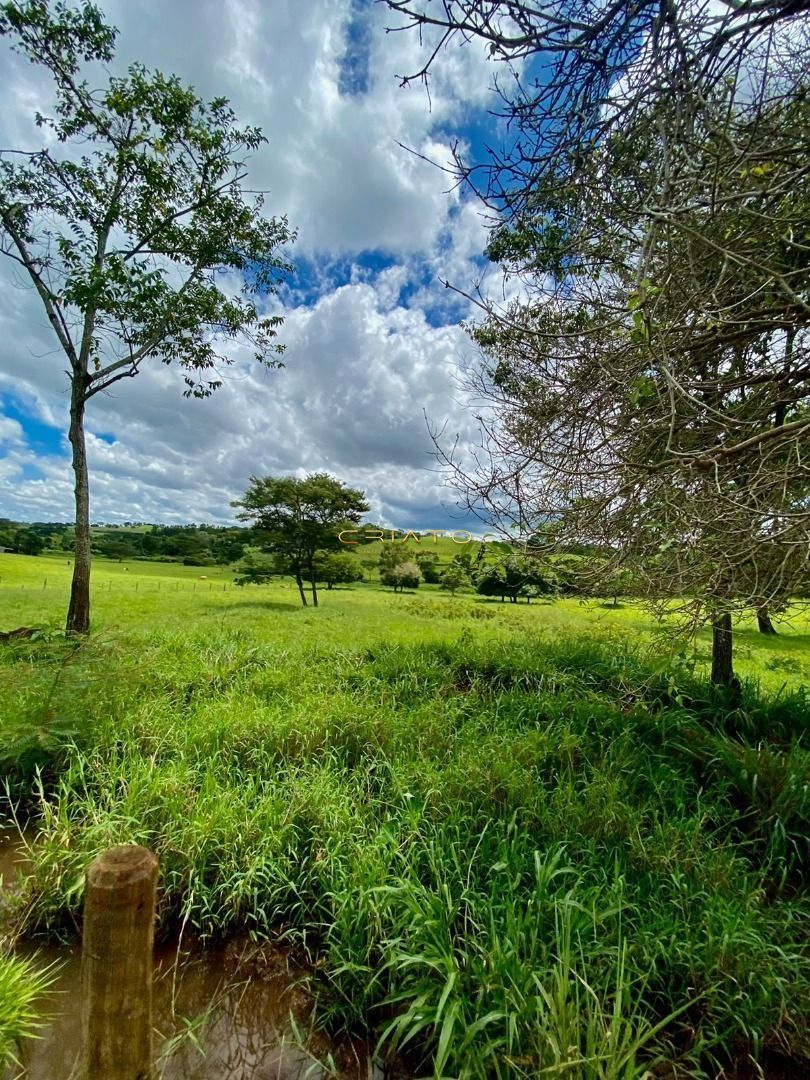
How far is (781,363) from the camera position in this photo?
2225 millimetres

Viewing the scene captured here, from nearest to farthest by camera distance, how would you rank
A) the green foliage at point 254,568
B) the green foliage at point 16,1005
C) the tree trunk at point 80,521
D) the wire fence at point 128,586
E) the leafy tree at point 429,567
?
the green foliage at point 16,1005, the tree trunk at point 80,521, the wire fence at point 128,586, the leafy tree at point 429,567, the green foliage at point 254,568

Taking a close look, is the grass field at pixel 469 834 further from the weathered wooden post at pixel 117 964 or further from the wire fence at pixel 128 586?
the wire fence at pixel 128 586

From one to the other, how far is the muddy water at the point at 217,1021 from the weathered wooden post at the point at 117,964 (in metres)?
0.68

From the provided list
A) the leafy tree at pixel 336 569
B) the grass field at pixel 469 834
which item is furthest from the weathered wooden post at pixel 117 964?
the leafy tree at pixel 336 569

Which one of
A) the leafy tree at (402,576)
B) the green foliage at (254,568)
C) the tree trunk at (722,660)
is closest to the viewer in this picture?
the tree trunk at (722,660)

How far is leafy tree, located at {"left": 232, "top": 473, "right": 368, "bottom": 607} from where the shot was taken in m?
11.5

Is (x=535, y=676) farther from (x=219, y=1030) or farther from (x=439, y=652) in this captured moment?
(x=219, y=1030)

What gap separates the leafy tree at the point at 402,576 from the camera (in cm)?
1021

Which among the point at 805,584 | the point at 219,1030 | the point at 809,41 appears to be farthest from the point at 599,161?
the point at 219,1030

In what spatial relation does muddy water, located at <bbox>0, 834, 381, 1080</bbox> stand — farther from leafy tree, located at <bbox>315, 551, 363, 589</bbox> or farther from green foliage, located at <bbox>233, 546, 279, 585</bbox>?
leafy tree, located at <bbox>315, 551, 363, 589</bbox>

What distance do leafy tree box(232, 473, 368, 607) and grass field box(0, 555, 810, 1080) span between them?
7.24m

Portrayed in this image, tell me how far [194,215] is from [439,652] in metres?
6.76

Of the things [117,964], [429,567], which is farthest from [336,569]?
[117,964]

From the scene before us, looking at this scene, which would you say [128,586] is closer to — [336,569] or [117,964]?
[336,569]
